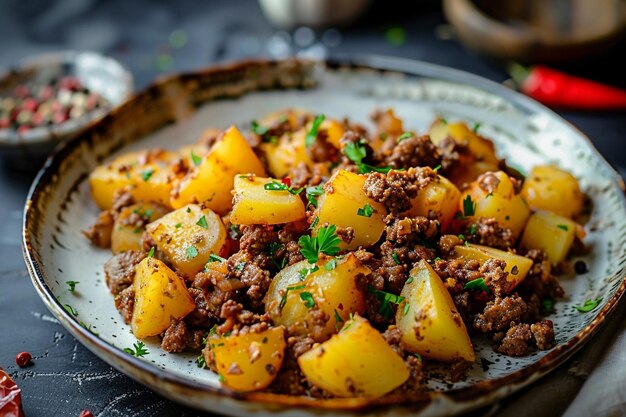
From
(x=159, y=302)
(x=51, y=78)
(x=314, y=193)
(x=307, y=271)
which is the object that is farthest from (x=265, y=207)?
(x=51, y=78)


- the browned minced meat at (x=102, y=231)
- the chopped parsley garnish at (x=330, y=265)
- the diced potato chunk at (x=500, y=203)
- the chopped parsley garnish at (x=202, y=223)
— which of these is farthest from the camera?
the browned minced meat at (x=102, y=231)

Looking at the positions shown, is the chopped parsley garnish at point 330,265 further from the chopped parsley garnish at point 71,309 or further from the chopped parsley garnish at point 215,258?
the chopped parsley garnish at point 71,309

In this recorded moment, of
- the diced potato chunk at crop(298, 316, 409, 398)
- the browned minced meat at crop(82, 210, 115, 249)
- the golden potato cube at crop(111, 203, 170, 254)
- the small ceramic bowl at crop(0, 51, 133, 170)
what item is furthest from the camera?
the small ceramic bowl at crop(0, 51, 133, 170)

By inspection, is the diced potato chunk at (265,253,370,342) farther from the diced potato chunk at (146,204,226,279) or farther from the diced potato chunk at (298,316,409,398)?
the diced potato chunk at (146,204,226,279)

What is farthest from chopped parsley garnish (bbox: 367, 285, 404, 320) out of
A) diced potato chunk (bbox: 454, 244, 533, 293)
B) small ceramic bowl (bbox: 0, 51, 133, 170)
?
small ceramic bowl (bbox: 0, 51, 133, 170)

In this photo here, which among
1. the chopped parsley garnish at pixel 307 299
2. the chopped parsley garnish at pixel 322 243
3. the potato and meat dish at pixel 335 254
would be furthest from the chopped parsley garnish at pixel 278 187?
the chopped parsley garnish at pixel 307 299
